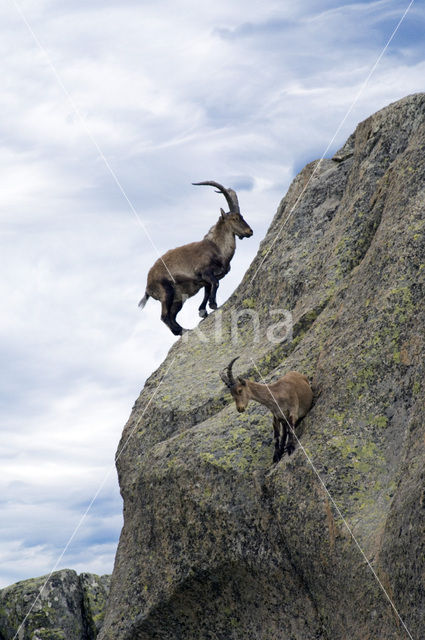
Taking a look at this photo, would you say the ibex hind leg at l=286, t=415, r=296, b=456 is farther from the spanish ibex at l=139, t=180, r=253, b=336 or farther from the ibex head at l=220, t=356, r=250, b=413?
the spanish ibex at l=139, t=180, r=253, b=336

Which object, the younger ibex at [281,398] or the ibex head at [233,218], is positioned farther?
the ibex head at [233,218]

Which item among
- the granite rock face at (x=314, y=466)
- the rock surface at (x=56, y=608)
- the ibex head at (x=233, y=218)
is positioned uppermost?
the ibex head at (x=233, y=218)

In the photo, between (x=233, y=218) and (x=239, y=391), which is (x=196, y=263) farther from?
(x=239, y=391)

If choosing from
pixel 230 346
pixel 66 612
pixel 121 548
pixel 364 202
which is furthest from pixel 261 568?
pixel 66 612

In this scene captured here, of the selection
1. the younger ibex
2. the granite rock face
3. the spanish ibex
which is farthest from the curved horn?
the younger ibex

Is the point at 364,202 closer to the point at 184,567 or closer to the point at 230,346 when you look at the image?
the point at 230,346

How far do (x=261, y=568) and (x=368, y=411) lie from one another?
2.34 meters

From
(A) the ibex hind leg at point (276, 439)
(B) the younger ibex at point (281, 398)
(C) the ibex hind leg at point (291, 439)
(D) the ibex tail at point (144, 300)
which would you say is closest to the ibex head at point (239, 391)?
(B) the younger ibex at point (281, 398)

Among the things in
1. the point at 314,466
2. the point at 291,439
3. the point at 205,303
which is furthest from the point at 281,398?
the point at 205,303

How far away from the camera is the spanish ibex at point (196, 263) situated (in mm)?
16719

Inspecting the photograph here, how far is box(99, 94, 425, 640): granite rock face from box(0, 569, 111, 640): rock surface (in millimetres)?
4120

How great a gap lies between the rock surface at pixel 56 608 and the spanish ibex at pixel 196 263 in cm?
538

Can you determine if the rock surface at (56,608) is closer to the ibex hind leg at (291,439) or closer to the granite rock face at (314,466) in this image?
the granite rock face at (314,466)

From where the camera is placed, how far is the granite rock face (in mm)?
8750
